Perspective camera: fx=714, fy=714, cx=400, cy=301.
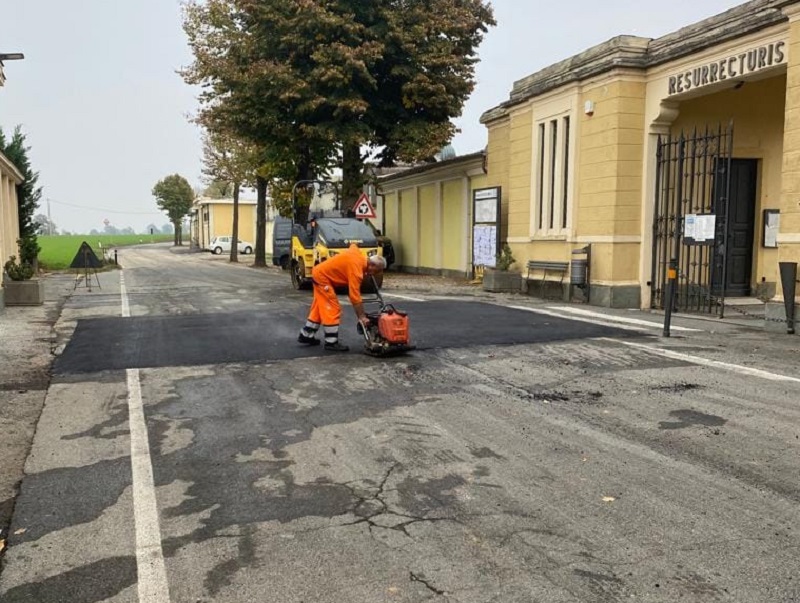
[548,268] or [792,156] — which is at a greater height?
[792,156]

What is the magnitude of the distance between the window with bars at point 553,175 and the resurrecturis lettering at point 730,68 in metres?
3.02

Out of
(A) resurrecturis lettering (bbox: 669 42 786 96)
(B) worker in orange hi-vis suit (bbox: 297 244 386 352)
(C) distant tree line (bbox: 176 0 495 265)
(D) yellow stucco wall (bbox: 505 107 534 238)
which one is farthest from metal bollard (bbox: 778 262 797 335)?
(C) distant tree line (bbox: 176 0 495 265)

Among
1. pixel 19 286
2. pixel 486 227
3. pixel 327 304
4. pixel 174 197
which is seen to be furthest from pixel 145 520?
pixel 174 197

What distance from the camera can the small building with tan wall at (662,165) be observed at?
45.5ft

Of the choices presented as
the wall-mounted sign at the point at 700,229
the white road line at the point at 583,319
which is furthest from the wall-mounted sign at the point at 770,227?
the white road line at the point at 583,319

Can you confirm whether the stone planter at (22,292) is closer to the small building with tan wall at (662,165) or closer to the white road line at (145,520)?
the white road line at (145,520)

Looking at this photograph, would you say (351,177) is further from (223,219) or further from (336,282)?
(223,219)

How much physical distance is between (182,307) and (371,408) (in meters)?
9.75

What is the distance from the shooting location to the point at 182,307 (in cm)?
1541

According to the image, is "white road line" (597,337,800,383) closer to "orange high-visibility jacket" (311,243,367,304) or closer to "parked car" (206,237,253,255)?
"orange high-visibility jacket" (311,243,367,304)

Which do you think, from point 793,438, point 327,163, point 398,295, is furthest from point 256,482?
point 327,163

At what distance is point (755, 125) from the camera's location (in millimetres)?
15656

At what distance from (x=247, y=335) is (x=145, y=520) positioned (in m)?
6.95

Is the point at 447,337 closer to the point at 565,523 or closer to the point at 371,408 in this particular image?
the point at 371,408
